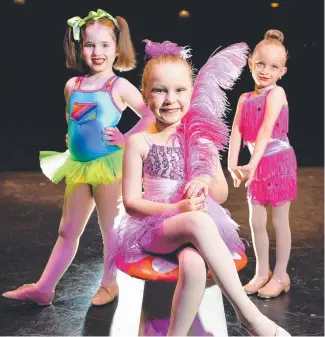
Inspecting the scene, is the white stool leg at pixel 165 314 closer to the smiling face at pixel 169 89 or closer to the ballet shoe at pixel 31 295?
the smiling face at pixel 169 89

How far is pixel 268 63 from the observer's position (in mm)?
2912

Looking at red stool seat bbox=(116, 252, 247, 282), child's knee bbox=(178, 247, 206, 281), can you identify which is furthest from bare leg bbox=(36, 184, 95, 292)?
child's knee bbox=(178, 247, 206, 281)

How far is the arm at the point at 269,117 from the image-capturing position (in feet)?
9.05

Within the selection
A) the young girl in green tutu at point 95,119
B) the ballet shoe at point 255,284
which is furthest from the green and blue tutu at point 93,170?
the ballet shoe at point 255,284

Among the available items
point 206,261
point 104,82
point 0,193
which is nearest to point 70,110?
point 104,82

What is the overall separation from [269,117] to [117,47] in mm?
718

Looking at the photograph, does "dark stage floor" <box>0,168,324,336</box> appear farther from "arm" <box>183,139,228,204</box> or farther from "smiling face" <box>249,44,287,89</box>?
"smiling face" <box>249,44,287,89</box>

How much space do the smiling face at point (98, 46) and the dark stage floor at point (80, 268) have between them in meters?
1.05

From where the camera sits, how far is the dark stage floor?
8.92 feet

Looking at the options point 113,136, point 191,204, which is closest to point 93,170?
point 113,136

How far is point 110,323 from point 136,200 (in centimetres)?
100

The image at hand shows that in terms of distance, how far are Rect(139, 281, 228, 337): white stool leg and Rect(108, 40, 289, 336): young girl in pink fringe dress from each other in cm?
14

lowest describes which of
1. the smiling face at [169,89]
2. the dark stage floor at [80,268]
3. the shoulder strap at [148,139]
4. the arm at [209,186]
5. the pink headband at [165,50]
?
the dark stage floor at [80,268]

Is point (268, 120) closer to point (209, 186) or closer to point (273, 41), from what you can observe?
point (273, 41)
